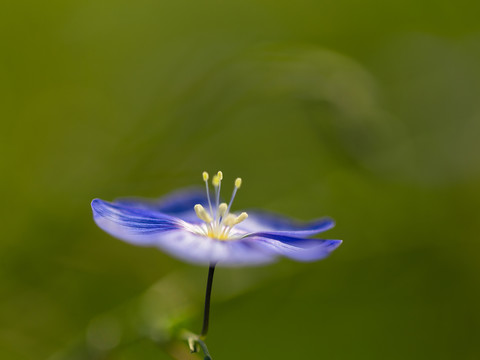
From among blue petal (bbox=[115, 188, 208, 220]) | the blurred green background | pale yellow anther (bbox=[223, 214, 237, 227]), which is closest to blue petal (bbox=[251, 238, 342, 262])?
pale yellow anther (bbox=[223, 214, 237, 227])

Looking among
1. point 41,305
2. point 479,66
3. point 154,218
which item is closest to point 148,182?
point 41,305

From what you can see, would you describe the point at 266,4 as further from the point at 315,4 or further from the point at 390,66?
the point at 390,66

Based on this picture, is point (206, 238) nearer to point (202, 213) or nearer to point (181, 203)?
point (202, 213)

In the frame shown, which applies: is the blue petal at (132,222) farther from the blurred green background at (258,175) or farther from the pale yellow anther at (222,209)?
the blurred green background at (258,175)

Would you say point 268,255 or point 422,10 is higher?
point 422,10

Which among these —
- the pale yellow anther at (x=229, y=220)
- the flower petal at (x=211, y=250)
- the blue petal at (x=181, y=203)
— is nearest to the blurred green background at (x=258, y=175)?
the blue petal at (x=181, y=203)

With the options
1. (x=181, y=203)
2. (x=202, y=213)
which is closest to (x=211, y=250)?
(x=202, y=213)
